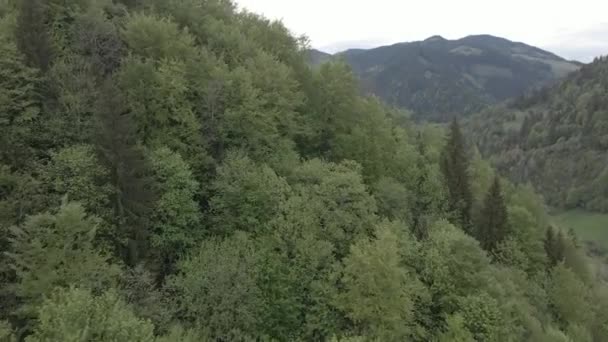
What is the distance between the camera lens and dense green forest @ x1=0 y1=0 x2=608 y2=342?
28141 millimetres

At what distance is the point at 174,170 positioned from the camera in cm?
3744

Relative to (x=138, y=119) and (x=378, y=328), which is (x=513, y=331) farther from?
(x=138, y=119)

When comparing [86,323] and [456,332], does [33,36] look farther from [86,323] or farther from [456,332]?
[456,332]

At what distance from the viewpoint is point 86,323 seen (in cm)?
2142

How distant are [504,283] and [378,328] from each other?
18.5 metres

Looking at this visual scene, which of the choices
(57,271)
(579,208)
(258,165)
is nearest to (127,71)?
(258,165)

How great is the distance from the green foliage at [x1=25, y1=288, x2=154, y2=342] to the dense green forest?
101mm

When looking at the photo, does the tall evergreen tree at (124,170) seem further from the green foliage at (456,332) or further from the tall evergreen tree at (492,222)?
the tall evergreen tree at (492,222)

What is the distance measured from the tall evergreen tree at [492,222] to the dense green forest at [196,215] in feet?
19.0

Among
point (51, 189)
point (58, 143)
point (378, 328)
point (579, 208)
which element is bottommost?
point (579, 208)

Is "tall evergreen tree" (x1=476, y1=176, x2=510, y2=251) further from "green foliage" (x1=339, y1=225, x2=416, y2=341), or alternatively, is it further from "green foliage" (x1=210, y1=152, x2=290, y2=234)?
"green foliage" (x1=210, y1=152, x2=290, y2=234)

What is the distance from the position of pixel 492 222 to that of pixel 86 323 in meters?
52.2

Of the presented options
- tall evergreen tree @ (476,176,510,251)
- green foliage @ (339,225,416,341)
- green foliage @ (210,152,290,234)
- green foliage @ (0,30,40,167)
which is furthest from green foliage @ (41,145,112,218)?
tall evergreen tree @ (476,176,510,251)

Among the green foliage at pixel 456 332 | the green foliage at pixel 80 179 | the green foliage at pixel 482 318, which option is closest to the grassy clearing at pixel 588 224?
the green foliage at pixel 482 318
